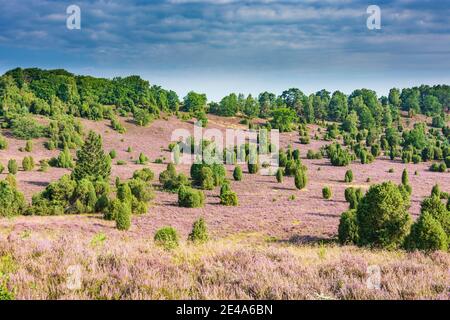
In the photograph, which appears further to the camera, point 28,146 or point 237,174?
point 28,146

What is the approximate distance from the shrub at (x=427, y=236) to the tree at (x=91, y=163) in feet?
129

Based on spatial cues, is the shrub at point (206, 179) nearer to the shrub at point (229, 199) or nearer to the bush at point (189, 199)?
the shrub at point (229, 199)

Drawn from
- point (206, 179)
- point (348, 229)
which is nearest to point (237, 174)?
point (206, 179)

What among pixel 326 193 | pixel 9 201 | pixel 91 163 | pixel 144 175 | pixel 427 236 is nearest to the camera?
pixel 427 236

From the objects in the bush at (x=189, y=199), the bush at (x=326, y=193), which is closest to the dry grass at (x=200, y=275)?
the bush at (x=189, y=199)

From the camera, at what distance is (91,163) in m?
53.4

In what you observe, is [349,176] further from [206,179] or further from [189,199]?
[189,199]

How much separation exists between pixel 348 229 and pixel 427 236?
24.4 feet

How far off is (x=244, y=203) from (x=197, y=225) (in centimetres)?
2038

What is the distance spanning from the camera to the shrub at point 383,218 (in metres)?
24.1

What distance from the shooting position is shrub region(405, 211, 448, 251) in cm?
1936

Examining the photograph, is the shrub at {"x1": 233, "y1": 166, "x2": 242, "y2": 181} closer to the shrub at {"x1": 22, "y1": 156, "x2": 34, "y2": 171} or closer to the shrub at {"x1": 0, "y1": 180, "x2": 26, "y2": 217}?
the shrub at {"x1": 22, "y1": 156, "x2": 34, "y2": 171}

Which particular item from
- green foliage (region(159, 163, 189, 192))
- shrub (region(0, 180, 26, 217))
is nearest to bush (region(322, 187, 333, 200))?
green foliage (region(159, 163, 189, 192))

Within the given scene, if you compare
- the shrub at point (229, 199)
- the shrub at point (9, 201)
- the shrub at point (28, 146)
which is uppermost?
the shrub at point (28, 146)
